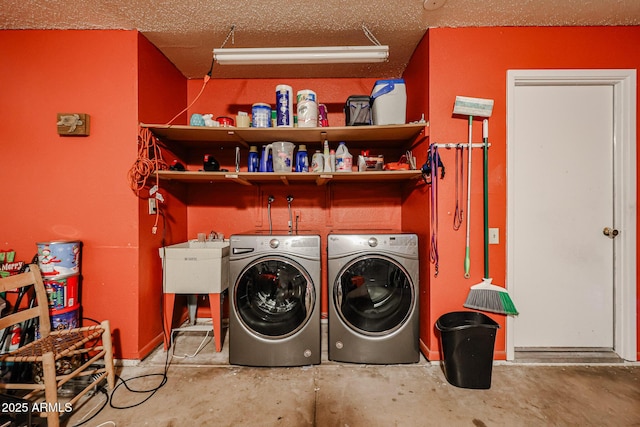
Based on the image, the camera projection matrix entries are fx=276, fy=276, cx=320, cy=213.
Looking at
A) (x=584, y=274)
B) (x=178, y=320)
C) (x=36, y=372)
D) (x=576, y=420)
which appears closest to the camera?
(x=576, y=420)

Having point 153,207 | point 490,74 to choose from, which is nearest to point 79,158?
point 153,207

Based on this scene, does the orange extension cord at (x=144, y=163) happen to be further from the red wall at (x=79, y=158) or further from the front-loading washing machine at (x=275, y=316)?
the front-loading washing machine at (x=275, y=316)

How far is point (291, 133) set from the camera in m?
2.21

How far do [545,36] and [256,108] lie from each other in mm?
2239

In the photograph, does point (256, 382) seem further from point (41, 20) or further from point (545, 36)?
point (545, 36)

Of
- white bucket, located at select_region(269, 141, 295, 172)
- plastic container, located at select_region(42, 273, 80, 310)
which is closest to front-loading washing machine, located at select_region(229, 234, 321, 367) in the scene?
white bucket, located at select_region(269, 141, 295, 172)

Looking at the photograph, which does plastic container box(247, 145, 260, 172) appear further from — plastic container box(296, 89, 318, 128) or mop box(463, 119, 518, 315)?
mop box(463, 119, 518, 315)

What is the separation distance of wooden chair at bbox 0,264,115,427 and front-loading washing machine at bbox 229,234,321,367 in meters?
0.79

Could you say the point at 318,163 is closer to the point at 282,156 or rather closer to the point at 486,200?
the point at 282,156

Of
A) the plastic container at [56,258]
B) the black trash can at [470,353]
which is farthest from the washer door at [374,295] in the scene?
the plastic container at [56,258]

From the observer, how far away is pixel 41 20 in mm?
1945

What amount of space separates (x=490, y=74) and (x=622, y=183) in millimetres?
1286

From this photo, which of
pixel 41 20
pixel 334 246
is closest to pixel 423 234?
pixel 334 246

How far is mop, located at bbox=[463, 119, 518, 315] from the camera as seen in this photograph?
1988 millimetres
